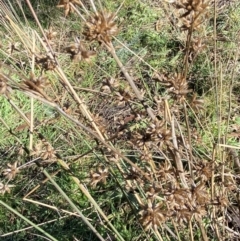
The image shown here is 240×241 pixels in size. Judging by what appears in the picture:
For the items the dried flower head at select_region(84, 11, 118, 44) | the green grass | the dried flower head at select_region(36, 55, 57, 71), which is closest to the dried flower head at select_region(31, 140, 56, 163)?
the green grass

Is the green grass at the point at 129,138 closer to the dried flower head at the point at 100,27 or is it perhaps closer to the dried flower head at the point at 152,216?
the dried flower head at the point at 152,216

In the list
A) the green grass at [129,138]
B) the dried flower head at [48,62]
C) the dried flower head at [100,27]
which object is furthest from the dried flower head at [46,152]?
the dried flower head at [100,27]

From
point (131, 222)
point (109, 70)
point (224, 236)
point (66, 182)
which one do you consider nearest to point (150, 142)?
point (224, 236)

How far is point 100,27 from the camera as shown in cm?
94

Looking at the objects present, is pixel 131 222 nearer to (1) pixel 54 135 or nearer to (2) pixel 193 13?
(1) pixel 54 135

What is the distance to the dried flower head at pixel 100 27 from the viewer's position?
94 cm

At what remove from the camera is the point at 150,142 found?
1.16m

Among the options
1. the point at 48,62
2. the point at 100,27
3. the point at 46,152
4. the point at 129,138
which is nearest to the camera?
the point at 100,27

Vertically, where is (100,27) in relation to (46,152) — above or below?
above

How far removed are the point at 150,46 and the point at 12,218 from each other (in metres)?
1.17

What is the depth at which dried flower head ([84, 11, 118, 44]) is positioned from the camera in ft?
3.07

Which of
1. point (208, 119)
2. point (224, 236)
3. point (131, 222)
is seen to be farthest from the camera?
point (208, 119)

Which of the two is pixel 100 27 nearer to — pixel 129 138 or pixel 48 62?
pixel 48 62

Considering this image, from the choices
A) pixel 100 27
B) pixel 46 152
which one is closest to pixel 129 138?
pixel 46 152
